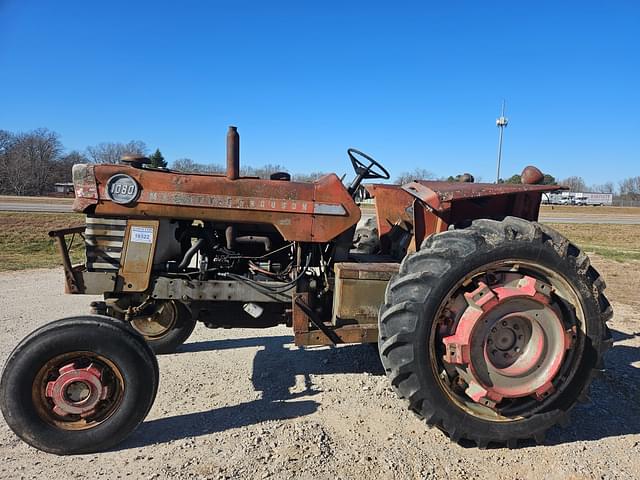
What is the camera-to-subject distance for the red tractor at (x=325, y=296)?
2771 millimetres

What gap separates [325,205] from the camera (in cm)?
347

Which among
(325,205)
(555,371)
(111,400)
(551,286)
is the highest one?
(325,205)

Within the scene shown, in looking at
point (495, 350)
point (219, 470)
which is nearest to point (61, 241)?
point (219, 470)

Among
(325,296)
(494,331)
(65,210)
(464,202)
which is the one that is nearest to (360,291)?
(325,296)

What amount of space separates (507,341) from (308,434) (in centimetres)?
151

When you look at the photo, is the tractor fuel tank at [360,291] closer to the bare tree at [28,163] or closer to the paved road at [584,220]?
the paved road at [584,220]

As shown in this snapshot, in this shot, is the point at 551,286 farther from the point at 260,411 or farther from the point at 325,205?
the point at 260,411

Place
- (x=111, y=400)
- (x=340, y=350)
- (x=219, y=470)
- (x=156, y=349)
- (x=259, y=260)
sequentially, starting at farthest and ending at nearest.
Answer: (x=340, y=350) → (x=156, y=349) → (x=259, y=260) → (x=111, y=400) → (x=219, y=470)

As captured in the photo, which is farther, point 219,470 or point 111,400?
point 111,400

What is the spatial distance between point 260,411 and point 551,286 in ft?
7.51

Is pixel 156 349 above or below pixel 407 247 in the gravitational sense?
below

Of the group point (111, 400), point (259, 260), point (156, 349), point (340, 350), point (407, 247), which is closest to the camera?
point (111, 400)

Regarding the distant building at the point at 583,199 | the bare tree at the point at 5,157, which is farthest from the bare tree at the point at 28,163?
the distant building at the point at 583,199

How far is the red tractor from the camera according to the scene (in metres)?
2.77
